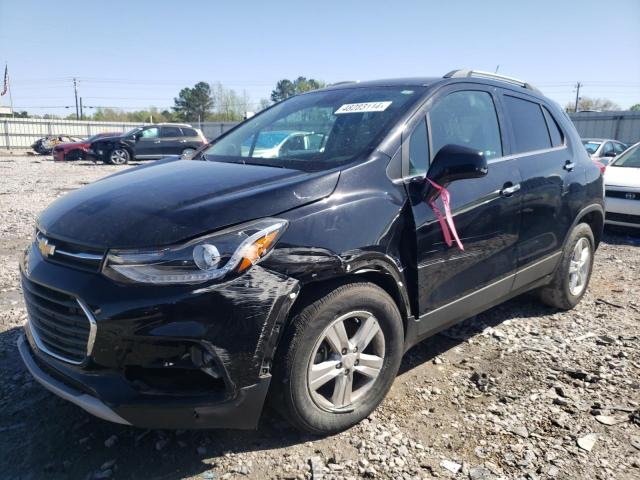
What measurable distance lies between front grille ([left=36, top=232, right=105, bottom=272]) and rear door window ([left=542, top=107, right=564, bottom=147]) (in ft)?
11.5

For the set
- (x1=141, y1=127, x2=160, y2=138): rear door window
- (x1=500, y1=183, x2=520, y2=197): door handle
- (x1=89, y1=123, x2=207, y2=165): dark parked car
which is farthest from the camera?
(x1=141, y1=127, x2=160, y2=138): rear door window

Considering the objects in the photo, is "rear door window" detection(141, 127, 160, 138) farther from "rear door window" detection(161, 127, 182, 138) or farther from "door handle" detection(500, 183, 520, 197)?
"door handle" detection(500, 183, 520, 197)

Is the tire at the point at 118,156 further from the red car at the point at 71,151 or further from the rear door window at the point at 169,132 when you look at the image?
the red car at the point at 71,151

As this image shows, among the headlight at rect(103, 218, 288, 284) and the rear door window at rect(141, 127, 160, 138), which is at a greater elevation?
the rear door window at rect(141, 127, 160, 138)

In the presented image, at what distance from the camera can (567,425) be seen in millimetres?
2725

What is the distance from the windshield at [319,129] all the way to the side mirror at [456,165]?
0.35m

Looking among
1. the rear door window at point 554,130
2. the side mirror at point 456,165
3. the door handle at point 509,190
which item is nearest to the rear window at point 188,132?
the rear door window at point 554,130

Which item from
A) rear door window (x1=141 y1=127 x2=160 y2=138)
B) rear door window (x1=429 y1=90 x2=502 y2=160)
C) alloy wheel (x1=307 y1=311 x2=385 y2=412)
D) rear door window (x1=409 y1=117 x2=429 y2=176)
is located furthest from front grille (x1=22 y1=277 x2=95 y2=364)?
rear door window (x1=141 y1=127 x2=160 y2=138)

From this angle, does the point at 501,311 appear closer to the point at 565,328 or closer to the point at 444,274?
the point at 565,328

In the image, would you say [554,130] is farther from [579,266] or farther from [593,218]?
[579,266]

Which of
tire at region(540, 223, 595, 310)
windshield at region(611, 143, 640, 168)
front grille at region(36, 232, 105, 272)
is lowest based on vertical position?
tire at region(540, 223, 595, 310)

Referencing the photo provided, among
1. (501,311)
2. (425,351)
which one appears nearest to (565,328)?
(501,311)

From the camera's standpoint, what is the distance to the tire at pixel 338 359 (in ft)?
7.46

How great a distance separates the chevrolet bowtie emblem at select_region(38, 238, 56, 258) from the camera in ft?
7.68
